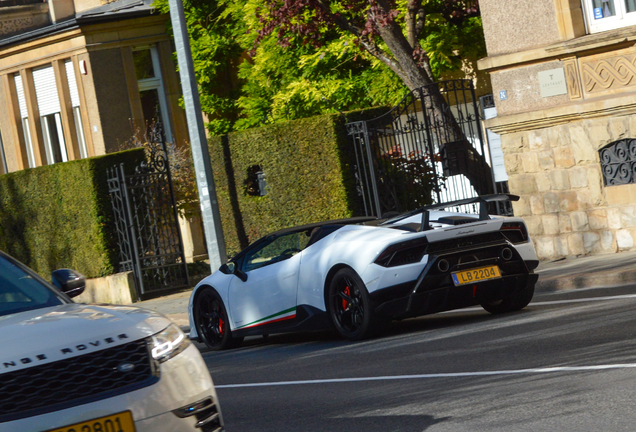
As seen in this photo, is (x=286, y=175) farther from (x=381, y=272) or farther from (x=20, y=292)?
(x=20, y=292)

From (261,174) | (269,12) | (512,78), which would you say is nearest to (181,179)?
(261,174)

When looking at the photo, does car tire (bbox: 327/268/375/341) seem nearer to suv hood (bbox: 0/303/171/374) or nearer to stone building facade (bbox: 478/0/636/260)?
suv hood (bbox: 0/303/171/374)

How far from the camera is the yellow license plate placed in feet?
13.3

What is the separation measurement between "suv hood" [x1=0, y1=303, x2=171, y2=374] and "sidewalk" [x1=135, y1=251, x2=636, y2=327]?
744 centimetres

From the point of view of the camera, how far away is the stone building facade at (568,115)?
13.1m

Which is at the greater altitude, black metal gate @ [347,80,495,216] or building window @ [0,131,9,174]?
building window @ [0,131,9,174]

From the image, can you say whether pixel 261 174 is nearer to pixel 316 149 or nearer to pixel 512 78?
pixel 316 149

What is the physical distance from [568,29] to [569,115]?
1245 mm

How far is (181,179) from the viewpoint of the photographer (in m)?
21.0

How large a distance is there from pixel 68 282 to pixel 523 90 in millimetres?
9703

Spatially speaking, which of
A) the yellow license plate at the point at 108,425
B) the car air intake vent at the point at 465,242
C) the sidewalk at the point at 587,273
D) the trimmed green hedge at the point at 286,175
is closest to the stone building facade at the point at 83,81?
the trimmed green hedge at the point at 286,175

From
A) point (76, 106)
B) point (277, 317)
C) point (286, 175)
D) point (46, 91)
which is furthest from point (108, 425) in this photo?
point (46, 91)

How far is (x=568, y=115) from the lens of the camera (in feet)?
44.4

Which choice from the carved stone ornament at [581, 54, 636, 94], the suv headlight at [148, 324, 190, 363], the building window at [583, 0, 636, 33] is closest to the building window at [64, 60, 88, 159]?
the building window at [583, 0, 636, 33]
